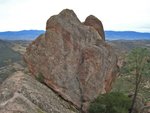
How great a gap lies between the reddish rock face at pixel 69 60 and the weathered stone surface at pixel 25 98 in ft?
26.5

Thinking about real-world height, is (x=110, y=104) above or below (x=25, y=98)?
below

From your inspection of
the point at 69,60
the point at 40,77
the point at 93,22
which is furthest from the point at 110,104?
the point at 93,22

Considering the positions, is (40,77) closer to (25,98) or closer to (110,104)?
(110,104)

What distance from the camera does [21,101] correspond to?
151 ft

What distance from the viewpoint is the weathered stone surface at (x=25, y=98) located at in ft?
145

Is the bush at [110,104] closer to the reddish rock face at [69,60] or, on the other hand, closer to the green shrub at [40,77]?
the reddish rock face at [69,60]

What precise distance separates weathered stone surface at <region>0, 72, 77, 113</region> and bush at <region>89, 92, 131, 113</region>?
11.3 m

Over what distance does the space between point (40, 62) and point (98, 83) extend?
12.5m

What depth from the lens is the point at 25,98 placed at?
47.8m

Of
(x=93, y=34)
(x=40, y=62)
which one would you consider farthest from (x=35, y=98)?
(x=93, y=34)

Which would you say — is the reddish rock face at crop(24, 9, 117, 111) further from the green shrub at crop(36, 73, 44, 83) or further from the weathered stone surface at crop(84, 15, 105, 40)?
the weathered stone surface at crop(84, 15, 105, 40)

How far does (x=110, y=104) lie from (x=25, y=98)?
27.7 metres

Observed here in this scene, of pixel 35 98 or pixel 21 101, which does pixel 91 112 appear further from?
pixel 21 101

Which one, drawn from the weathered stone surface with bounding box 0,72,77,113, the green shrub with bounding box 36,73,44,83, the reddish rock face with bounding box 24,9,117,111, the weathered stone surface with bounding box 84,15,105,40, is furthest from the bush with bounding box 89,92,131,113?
the weathered stone surface with bounding box 84,15,105,40
